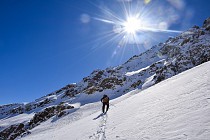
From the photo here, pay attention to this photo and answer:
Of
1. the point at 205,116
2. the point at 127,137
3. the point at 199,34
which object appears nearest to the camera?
the point at 205,116

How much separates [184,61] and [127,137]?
1939 inches

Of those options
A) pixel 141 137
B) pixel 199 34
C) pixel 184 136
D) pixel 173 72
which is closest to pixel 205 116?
pixel 184 136

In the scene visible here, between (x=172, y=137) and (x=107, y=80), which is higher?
(x=107, y=80)

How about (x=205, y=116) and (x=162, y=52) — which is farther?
(x=162, y=52)

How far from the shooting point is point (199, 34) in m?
88.2

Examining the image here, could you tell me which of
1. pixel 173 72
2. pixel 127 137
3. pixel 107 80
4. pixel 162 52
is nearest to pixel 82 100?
pixel 107 80

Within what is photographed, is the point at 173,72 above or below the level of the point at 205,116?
above

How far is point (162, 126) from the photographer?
263 inches

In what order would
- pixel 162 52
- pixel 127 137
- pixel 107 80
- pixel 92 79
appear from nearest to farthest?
pixel 127 137
pixel 107 80
pixel 92 79
pixel 162 52

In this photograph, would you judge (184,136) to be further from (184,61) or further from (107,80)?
(107,80)

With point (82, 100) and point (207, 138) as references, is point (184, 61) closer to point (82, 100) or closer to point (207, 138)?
point (82, 100)

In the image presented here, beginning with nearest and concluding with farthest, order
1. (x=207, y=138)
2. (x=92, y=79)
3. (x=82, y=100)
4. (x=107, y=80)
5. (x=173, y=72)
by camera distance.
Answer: (x=207, y=138)
(x=173, y=72)
(x=82, y=100)
(x=107, y=80)
(x=92, y=79)

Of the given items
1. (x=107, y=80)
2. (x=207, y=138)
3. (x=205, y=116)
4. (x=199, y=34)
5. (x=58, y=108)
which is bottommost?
(x=207, y=138)

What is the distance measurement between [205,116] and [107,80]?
76877 millimetres
